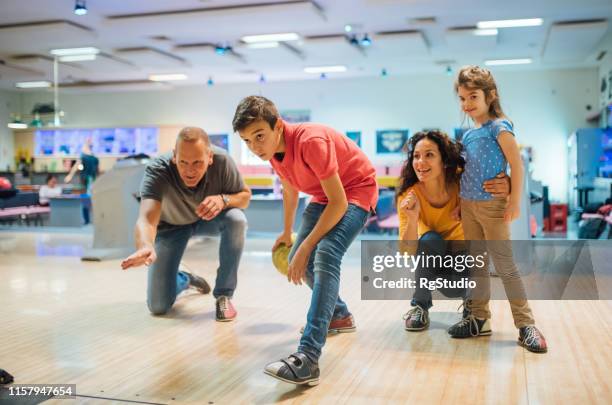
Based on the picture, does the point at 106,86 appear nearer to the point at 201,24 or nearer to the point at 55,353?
the point at 201,24

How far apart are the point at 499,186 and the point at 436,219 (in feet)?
1.41

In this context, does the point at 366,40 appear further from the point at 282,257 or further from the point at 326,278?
the point at 326,278

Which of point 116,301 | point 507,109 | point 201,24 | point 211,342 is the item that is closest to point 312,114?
point 507,109

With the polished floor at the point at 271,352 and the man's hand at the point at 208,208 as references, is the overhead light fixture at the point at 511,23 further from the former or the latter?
the man's hand at the point at 208,208

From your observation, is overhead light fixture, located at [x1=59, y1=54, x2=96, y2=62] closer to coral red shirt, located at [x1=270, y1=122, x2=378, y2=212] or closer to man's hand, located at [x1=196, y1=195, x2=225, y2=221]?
man's hand, located at [x1=196, y1=195, x2=225, y2=221]

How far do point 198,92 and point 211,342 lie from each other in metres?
12.6

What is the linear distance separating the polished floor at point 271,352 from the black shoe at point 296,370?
0.05 metres

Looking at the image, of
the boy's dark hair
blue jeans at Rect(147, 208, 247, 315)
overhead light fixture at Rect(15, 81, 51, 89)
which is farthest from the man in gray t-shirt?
overhead light fixture at Rect(15, 81, 51, 89)

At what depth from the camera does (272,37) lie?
9164 millimetres

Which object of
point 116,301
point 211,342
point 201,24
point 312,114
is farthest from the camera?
point 312,114

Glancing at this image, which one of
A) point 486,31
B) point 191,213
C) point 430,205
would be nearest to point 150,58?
point 486,31

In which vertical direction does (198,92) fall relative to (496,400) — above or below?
above

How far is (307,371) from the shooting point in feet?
6.50

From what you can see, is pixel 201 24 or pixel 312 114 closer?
pixel 201 24
